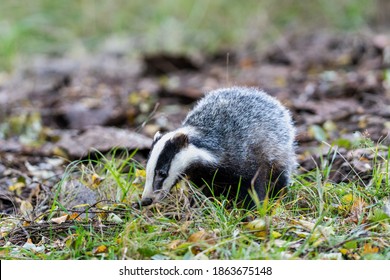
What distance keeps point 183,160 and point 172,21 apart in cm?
1066

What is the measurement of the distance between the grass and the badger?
0.14 meters

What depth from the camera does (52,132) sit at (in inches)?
361

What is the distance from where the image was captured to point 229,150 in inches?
221

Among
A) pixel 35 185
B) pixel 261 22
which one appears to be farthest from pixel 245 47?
pixel 35 185

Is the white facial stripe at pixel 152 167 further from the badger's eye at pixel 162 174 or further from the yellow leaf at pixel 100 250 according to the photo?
the yellow leaf at pixel 100 250

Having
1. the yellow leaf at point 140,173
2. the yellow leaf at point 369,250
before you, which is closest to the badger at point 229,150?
the yellow leaf at point 140,173

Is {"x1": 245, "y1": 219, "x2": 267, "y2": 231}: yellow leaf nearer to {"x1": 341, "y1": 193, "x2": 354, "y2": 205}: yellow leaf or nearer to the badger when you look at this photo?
the badger

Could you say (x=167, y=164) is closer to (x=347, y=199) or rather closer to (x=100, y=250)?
(x=100, y=250)

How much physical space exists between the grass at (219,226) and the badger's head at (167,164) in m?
→ 0.12

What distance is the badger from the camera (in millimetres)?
5285

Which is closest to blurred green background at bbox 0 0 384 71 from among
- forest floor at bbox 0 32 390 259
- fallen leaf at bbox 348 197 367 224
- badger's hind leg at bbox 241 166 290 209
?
forest floor at bbox 0 32 390 259

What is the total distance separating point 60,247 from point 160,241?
0.75m

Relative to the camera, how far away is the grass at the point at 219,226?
4.58 meters
